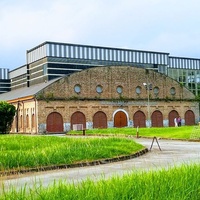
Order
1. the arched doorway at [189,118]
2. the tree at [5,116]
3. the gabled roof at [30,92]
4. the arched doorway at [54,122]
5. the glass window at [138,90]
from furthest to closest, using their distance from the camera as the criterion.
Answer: the arched doorway at [189,118] → the glass window at [138,90] → the gabled roof at [30,92] → the arched doorway at [54,122] → the tree at [5,116]

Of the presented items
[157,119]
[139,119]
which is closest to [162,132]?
[139,119]

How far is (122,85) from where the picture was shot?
6006 cm

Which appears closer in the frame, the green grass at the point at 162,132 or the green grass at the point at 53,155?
the green grass at the point at 53,155

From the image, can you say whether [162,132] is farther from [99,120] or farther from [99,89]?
[99,89]

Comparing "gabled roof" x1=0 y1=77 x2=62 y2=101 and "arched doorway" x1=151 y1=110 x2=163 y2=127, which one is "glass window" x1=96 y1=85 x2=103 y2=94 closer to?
"gabled roof" x1=0 y1=77 x2=62 y2=101

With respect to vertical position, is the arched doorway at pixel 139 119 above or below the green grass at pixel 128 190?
above

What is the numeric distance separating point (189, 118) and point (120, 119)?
12.2 metres

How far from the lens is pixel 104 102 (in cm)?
5806

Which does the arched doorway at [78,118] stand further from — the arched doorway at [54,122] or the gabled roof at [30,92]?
the gabled roof at [30,92]

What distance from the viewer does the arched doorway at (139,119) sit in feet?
198

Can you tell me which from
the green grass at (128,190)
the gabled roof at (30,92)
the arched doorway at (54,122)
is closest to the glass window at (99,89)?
the gabled roof at (30,92)

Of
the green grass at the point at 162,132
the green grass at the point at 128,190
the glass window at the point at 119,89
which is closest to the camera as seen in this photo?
the green grass at the point at 128,190

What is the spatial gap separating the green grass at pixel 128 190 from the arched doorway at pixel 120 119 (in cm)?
5073

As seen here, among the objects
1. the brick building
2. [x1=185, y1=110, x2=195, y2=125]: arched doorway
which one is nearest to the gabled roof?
the brick building
